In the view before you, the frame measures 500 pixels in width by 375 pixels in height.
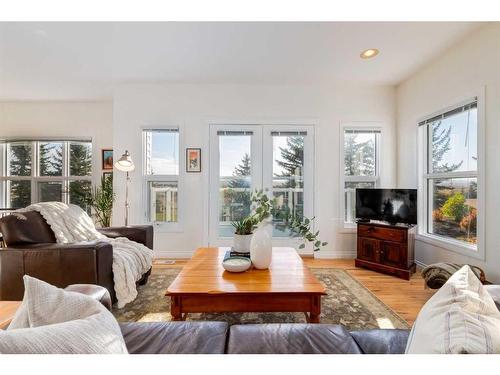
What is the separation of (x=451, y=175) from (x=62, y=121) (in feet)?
19.7

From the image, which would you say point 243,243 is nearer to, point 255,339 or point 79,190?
point 255,339

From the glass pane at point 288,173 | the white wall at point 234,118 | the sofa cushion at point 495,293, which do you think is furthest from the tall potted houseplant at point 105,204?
the sofa cushion at point 495,293

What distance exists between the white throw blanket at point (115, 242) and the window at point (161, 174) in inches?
49.9

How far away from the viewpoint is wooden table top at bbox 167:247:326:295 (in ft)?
5.10

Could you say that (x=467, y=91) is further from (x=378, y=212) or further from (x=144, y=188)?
(x=144, y=188)

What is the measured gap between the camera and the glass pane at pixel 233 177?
A: 3.82 metres

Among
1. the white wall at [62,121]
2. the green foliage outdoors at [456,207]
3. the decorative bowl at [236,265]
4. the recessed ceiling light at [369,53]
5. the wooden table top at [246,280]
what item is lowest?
the wooden table top at [246,280]

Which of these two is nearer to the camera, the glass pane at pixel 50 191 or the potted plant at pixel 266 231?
the potted plant at pixel 266 231

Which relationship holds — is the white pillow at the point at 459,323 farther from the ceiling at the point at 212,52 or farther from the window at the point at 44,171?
the window at the point at 44,171

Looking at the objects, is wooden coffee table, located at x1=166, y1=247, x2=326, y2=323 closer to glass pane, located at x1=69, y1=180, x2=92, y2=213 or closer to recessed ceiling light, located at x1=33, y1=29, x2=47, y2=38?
recessed ceiling light, located at x1=33, y1=29, x2=47, y2=38

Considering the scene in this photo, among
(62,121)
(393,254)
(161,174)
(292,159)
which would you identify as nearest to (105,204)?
(161,174)

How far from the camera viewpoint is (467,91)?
259 centimetres

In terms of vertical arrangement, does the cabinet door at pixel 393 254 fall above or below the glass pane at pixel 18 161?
below

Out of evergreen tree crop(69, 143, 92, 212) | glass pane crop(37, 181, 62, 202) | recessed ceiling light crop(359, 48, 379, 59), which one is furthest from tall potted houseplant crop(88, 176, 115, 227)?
recessed ceiling light crop(359, 48, 379, 59)
